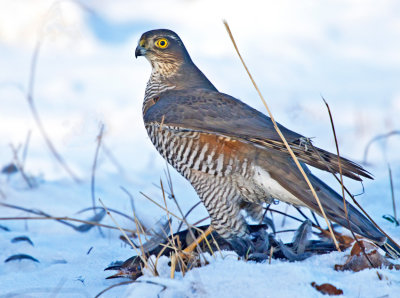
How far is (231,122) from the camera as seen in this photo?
10.6 ft

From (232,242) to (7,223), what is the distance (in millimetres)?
1935

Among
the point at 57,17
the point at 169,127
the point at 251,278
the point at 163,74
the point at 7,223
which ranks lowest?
the point at 7,223

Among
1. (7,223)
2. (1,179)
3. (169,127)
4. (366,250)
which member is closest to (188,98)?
(169,127)

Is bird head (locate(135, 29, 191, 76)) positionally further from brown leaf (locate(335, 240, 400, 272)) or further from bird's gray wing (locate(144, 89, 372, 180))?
brown leaf (locate(335, 240, 400, 272))

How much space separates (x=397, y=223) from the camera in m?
3.65

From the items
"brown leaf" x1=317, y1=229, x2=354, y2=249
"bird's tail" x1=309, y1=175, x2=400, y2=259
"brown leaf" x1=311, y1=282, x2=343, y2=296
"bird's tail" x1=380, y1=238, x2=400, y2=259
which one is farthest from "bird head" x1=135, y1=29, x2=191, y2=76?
"brown leaf" x1=311, y1=282, x2=343, y2=296

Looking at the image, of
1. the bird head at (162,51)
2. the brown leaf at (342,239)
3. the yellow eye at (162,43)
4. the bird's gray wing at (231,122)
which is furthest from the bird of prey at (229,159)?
the yellow eye at (162,43)

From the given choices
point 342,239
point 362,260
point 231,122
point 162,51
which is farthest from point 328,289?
point 162,51

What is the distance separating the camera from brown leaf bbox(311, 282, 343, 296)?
7.13 ft

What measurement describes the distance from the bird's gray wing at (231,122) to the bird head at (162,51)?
630mm

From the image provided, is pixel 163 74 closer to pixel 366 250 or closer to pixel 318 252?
pixel 318 252

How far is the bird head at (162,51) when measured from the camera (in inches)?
167

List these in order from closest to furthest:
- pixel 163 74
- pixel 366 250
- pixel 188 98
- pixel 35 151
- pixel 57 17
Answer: pixel 366 250 < pixel 188 98 < pixel 163 74 < pixel 57 17 < pixel 35 151

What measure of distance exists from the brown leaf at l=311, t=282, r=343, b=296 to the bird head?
2397 millimetres
